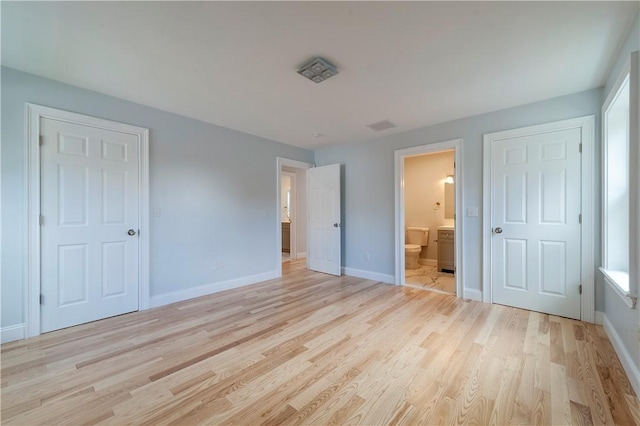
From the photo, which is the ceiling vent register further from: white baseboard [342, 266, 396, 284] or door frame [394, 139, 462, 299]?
white baseboard [342, 266, 396, 284]

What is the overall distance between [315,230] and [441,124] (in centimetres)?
276

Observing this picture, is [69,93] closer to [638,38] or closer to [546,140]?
[638,38]

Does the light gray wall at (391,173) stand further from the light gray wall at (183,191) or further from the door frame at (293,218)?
the door frame at (293,218)

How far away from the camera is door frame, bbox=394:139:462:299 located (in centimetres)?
349

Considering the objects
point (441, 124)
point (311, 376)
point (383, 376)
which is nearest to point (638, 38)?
point (441, 124)

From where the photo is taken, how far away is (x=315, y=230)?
5086 millimetres

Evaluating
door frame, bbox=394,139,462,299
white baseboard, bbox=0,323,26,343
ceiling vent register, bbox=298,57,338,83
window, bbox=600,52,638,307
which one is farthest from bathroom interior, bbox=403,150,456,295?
white baseboard, bbox=0,323,26,343

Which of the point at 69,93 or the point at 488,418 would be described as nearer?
the point at 488,418

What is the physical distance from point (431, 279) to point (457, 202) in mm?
1551

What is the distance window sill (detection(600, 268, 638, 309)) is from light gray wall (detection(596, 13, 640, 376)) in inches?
2.5

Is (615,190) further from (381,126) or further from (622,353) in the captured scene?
(381,126)

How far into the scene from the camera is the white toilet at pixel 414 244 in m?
5.12

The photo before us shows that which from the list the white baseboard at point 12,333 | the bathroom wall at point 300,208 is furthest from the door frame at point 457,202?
the white baseboard at point 12,333

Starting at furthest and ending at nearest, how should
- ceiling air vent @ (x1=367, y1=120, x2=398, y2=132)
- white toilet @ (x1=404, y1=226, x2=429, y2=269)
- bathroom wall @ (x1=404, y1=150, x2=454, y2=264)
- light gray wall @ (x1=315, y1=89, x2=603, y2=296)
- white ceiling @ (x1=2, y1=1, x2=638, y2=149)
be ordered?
bathroom wall @ (x1=404, y1=150, x2=454, y2=264)
white toilet @ (x1=404, y1=226, x2=429, y2=269)
ceiling air vent @ (x1=367, y1=120, x2=398, y2=132)
light gray wall @ (x1=315, y1=89, x2=603, y2=296)
white ceiling @ (x1=2, y1=1, x2=638, y2=149)
